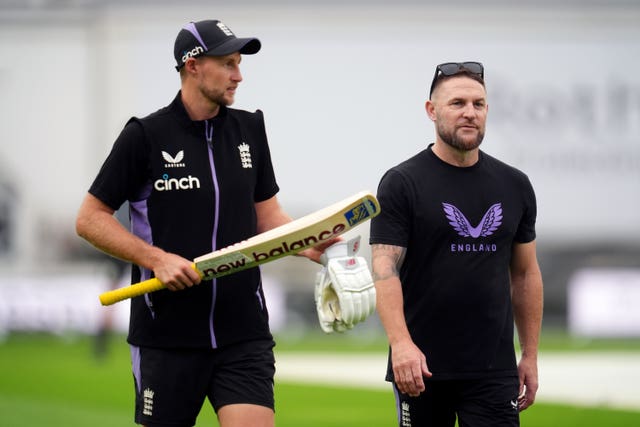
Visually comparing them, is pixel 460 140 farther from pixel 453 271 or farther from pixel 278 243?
pixel 278 243

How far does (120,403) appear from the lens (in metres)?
13.4

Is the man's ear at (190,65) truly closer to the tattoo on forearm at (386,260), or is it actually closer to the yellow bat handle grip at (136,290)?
the yellow bat handle grip at (136,290)

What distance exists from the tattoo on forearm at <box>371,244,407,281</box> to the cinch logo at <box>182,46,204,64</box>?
120 centimetres

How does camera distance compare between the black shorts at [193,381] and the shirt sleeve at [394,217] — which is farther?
the shirt sleeve at [394,217]

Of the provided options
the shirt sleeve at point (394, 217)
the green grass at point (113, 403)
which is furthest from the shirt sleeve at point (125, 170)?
the green grass at point (113, 403)

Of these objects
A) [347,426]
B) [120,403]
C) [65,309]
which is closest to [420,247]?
[347,426]

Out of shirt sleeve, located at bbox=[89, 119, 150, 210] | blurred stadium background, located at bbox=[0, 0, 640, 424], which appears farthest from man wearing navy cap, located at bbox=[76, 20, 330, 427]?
blurred stadium background, located at bbox=[0, 0, 640, 424]

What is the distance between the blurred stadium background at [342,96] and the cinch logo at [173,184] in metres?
20.8

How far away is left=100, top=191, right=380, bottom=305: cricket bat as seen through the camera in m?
5.72

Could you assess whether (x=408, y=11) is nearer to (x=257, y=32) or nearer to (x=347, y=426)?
(x=257, y=32)

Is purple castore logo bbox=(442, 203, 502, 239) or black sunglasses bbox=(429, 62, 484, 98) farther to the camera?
black sunglasses bbox=(429, 62, 484, 98)

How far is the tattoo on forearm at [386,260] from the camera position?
605 cm

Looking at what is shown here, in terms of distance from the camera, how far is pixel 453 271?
6.10 m

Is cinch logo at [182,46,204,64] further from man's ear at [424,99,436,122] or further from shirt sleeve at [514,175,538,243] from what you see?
shirt sleeve at [514,175,538,243]
